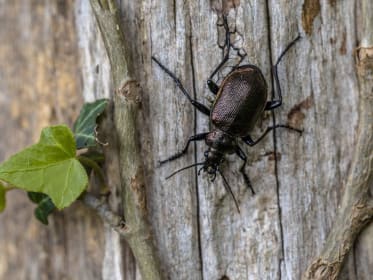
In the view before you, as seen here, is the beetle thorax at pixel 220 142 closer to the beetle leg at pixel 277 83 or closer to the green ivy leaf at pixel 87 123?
the beetle leg at pixel 277 83

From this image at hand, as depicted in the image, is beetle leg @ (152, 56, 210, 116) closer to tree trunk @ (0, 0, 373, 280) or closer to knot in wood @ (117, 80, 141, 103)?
tree trunk @ (0, 0, 373, 280)

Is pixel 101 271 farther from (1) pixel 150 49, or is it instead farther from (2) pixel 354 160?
(2) pixel 354 160

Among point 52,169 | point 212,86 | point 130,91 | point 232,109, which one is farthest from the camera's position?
point 232,109

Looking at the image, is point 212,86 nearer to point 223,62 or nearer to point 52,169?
point 223,62

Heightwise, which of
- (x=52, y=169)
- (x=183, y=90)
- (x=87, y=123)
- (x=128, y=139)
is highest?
(x=183, y=90)

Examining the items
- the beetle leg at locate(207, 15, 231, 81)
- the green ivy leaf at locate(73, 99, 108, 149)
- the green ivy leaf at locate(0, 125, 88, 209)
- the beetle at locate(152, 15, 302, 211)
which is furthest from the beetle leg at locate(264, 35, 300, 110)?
the green ivy leaf at locate(0, 125, 88, 209)

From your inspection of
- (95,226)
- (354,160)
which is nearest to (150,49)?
(95,226)

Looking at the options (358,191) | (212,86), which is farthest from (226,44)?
(358,191)
